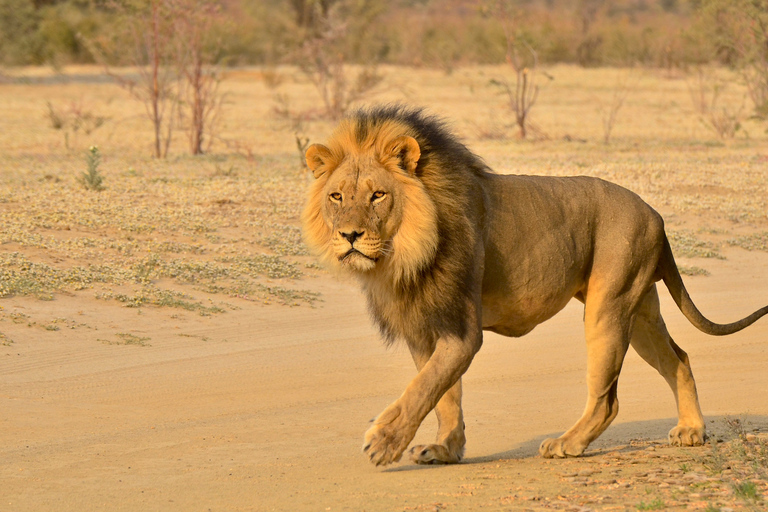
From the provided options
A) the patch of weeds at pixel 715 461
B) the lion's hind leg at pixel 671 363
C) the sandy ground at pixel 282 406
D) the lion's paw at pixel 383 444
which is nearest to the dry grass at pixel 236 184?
the sandy ground at pixel 282 406

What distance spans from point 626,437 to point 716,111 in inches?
643

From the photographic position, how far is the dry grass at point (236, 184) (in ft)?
25.9

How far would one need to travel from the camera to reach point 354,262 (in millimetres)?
4051

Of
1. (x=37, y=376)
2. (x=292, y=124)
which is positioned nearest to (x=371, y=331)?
(x=37, y=376)

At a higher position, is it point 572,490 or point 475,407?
point 572,490

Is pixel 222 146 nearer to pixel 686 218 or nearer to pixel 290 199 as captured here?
pixel 290 199

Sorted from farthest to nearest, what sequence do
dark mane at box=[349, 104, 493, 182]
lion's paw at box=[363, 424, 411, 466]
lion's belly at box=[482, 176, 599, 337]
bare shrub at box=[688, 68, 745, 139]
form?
bare shrub at box=[688, 68, 745, 139]
lion's belly at box=[482, 176, 599, 337]
dark mane at box=[349, 104, 493, 182]
lion's paw at box=[363, 424, 411, 466]

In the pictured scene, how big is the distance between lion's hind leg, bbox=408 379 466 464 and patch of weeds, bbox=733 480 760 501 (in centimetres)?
116

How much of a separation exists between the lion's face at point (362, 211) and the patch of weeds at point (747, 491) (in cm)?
149

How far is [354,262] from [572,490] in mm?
1145

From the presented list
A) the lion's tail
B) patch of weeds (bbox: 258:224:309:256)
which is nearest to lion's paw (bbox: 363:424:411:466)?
the lion's tail

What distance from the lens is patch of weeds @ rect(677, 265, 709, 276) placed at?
9.37m

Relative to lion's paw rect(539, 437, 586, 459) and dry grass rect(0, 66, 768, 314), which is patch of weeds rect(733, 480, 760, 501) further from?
dry grass rect(0, 66, 768, 314)

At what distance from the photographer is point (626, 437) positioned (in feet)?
17.1
